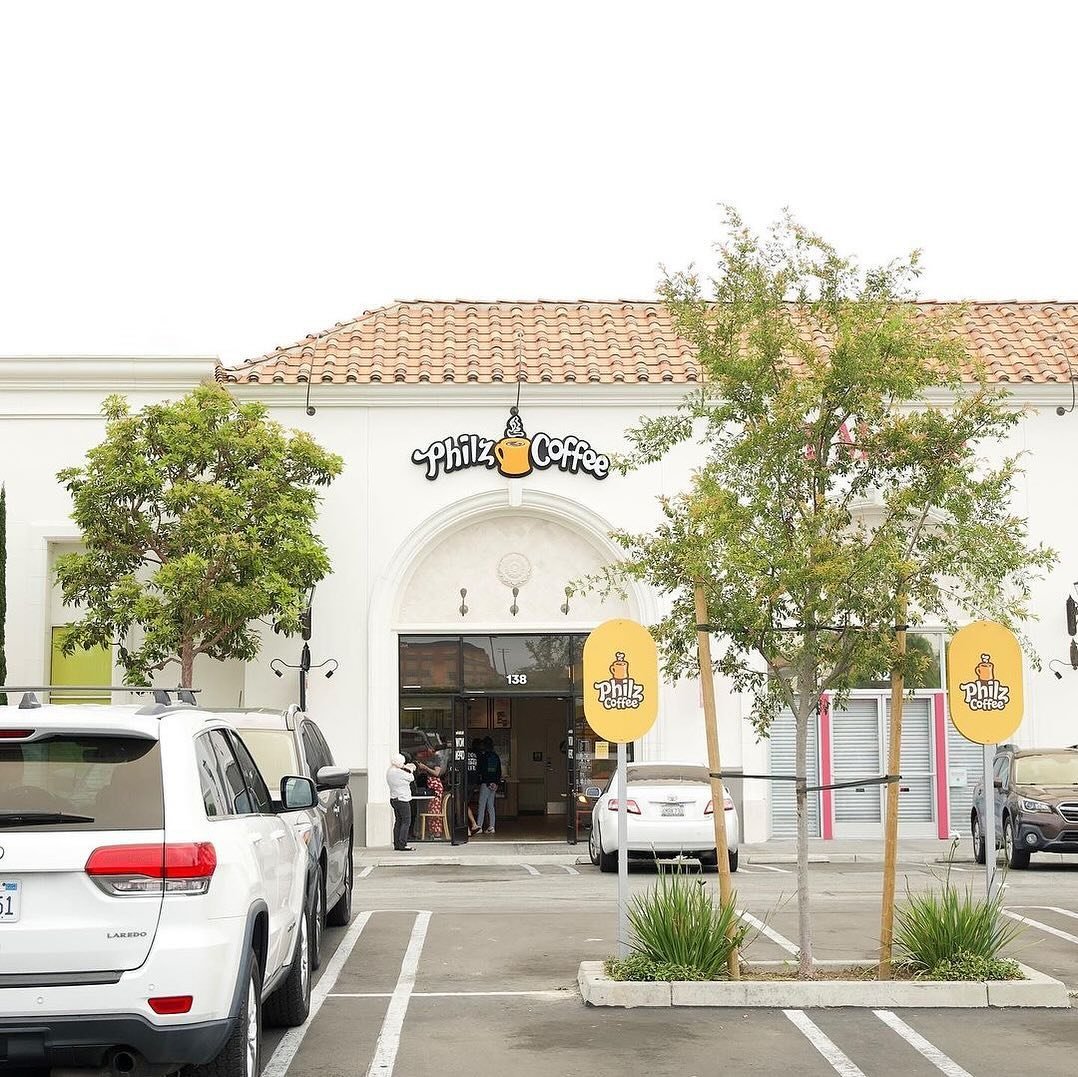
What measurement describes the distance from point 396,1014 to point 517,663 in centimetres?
1620

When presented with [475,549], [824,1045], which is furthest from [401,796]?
[824,1045]

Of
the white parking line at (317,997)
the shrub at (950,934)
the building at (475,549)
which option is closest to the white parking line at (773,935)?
the shrub at (950,934)

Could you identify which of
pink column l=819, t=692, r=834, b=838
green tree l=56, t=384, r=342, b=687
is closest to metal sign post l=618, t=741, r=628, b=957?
green tree l=56, t=384, r=342, b=687

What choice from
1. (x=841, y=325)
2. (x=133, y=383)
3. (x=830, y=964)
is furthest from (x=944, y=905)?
(x=133, y=383)

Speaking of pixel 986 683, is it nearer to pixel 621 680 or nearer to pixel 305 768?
pixel 621 680

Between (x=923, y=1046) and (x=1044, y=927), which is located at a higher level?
(x=923, y=1046)

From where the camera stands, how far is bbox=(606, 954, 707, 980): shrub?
9656 mm

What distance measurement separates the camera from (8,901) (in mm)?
5738

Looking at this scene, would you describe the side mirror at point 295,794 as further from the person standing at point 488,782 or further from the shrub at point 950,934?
the person standing at point 488,782

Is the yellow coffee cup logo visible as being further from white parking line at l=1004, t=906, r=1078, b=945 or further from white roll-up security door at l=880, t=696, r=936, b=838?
white parking line at l=1004, t=906, r=1078, b=945

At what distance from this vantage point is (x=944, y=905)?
391 inches

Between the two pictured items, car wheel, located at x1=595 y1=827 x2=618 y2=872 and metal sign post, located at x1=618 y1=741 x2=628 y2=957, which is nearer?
metal sign post, located at x1=618 y1=741 x2=628 y2=957

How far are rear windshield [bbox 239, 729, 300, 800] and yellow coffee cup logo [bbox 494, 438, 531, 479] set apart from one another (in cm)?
1397

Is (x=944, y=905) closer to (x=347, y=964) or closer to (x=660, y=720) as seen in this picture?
(x=347, y=964)
